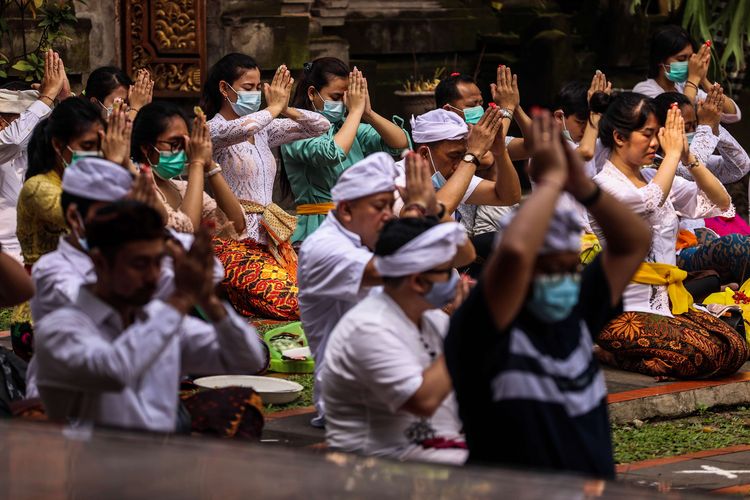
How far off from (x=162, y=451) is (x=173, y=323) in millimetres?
511

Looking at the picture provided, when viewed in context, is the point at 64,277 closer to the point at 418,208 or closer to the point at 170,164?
the point at 418,208

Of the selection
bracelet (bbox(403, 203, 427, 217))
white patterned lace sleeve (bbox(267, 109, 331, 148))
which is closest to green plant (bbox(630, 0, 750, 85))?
white patterned lace sleeve (bbox(267, 109, 331, 148))

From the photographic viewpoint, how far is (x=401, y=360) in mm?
4832

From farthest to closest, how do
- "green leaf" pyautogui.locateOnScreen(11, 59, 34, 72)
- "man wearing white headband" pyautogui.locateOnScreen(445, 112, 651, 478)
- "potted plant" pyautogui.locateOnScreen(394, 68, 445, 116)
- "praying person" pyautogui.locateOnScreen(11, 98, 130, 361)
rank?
1. "potted plant" pyautogui.locateOnScreen(394, 68, 445, 116)
2. "green leaf" pyautogui.locateOnScreen(11, 59, 34, 72)
3. "praying person" pyautogui.locateOnScreen(11, 98, 130, 361)
4. "man wearing white headband" pyautogui.locateOnScreen(445, 112, 651, 478)

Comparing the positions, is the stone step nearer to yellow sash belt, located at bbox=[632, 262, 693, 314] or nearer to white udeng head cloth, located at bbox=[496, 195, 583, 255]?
yellow sash belt, located at bbox=[632, 262, 693, 314]

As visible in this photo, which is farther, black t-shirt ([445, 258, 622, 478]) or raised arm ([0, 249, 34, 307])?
raised arm ([0, 249, 34, 307])

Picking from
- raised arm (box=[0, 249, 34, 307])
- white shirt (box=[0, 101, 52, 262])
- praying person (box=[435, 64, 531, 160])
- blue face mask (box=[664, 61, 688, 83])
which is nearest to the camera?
raised arm (box=[0, 249, 34, 307])

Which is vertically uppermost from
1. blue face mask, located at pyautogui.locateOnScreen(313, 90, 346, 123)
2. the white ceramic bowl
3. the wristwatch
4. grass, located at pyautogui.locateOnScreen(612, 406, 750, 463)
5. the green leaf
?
the green leaf

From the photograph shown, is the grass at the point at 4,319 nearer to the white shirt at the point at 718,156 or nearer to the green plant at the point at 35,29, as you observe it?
the green plant at the point at 35,29

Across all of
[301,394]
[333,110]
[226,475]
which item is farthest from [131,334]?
[333,110]

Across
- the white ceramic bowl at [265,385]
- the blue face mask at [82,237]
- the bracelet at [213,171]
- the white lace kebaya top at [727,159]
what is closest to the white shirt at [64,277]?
the blue face mask at [82,237]

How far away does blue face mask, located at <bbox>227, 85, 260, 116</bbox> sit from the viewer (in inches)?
341

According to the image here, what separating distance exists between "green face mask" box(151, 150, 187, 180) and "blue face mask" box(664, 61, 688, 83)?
178 inches

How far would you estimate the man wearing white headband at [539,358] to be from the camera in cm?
394
